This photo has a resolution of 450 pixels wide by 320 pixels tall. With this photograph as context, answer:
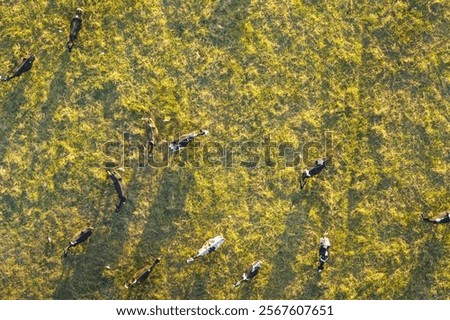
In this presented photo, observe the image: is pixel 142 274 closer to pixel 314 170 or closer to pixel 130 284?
pixel 130 284

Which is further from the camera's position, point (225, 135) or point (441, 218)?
point (225, 135)

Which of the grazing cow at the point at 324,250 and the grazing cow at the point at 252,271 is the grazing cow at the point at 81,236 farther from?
the grazing cow at the point at 324,250

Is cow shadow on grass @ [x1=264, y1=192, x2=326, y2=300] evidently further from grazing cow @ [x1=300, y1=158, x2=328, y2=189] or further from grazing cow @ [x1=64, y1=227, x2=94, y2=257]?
grazing cow @ [x1=64, y1=227, x2=94, y2=257]

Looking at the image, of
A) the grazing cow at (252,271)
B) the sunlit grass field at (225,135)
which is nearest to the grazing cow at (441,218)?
the sunlit grass field at (225,135)

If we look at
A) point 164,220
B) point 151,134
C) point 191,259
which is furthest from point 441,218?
point 151,134
